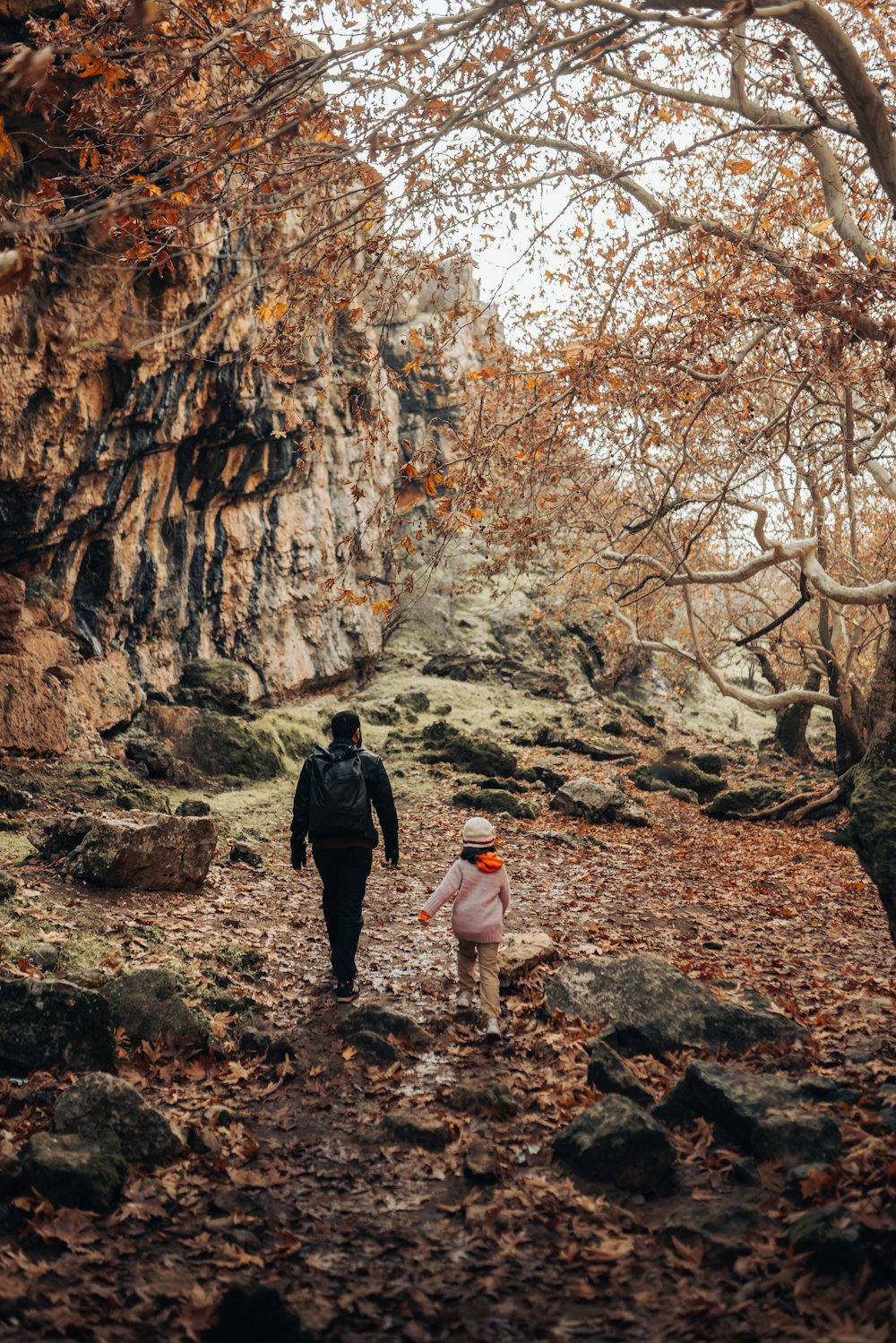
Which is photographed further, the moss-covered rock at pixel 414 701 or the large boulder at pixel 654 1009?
the moss-covered rock at pixel 414 701

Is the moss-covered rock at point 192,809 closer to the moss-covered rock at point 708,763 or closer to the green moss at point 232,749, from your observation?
the green moss at point 232,749

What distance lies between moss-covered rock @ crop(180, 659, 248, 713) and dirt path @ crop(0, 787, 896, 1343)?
9877 millimetres

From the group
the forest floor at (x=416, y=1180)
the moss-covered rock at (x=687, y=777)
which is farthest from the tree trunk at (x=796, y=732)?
the forest floor at (x=416, y=1180)

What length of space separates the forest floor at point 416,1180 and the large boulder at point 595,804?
6925 mm

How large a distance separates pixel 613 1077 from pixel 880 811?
2458mm

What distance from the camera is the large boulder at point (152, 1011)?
5770 millimetres

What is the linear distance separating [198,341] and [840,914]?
13810 millimetres

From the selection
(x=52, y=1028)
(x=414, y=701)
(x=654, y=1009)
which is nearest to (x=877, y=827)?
(x=654, y=1009)

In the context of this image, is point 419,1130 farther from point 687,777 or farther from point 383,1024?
point 687,777

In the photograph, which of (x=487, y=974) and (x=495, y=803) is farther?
(x=495, y=803)

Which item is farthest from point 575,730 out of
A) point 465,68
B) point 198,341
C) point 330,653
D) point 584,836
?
point 465,68

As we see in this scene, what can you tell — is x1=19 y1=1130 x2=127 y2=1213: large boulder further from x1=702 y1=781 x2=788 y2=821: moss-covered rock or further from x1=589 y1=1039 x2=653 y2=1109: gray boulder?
x1=702 y1=781 x2=788 y2=821: moss-covered rock

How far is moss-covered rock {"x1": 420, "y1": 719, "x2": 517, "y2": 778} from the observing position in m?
19.3

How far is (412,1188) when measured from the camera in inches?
175
